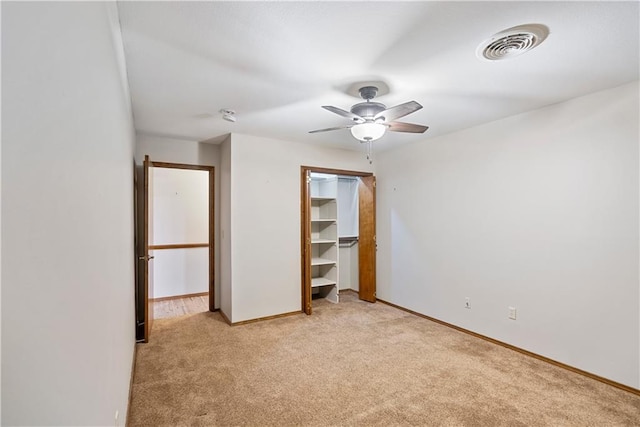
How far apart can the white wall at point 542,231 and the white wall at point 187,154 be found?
114 inches

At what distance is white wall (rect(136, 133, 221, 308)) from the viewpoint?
4090 millimetres

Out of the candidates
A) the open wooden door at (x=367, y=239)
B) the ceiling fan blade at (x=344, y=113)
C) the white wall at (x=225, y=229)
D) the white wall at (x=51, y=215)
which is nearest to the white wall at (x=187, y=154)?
the white wall at (x=225, y=229)

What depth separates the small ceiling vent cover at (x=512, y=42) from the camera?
6.04 feet

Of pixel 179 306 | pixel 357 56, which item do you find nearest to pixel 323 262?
pixel 179 306

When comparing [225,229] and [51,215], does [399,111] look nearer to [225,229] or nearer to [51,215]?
[51,215]

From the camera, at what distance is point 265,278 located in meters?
4.23

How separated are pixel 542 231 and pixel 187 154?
438cm

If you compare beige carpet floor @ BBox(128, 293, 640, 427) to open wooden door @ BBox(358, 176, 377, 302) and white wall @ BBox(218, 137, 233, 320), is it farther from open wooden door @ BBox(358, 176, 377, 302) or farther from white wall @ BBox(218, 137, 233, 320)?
open wooden door @ BBox(358, 176, 377, 302)

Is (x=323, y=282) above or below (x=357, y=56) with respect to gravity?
below

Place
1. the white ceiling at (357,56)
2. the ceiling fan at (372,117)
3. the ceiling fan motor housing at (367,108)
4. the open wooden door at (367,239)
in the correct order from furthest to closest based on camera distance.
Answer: the open wooden door at (367,239) < the ceiling fan motor housing at (367,108) < the ceiling fan at (372,117) < the white ceiling at (357,56)

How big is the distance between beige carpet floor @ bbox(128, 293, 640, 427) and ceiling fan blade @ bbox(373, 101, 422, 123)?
2.22 metres

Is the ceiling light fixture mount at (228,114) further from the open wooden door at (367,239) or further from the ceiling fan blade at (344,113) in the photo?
the open wooden door at (367,239)

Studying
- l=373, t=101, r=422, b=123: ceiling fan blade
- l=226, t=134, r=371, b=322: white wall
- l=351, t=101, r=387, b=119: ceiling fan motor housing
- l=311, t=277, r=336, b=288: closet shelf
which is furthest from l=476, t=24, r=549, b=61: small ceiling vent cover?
l=311, t=277, r=336, b=288: closet shelf

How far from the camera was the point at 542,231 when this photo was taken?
310 cm
